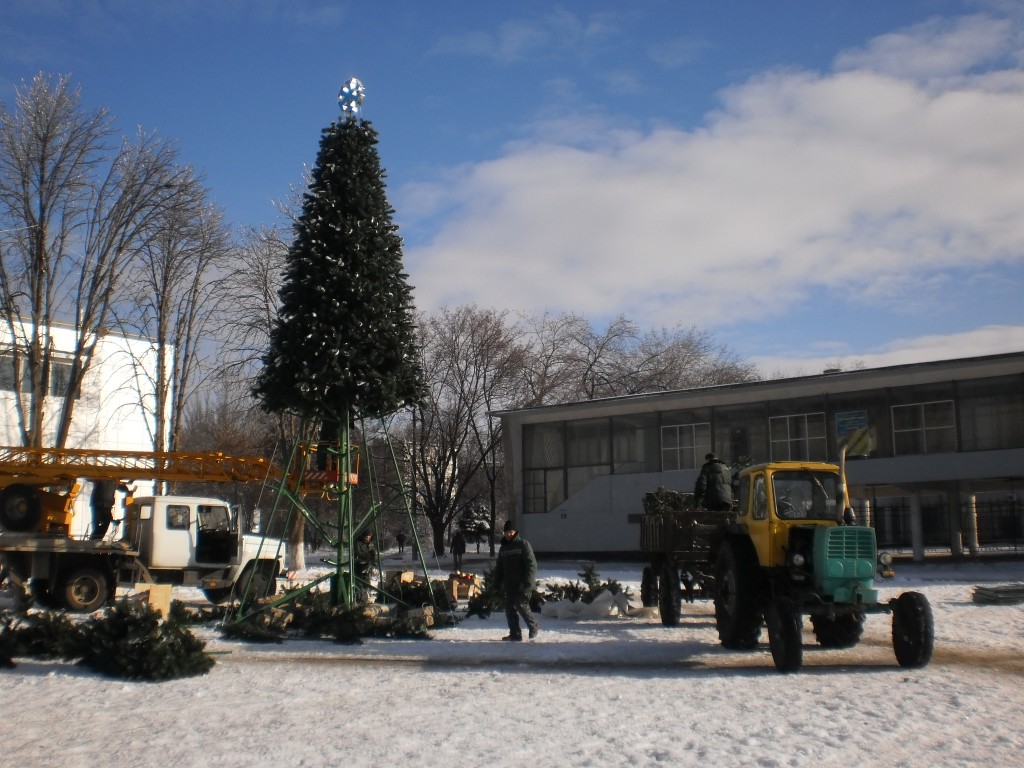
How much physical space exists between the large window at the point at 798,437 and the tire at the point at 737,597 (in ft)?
79.9

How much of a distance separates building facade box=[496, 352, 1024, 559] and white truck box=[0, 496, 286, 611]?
1957 cm

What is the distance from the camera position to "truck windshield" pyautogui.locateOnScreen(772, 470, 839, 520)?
1244 cm

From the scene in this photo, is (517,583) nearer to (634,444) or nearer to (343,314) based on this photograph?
(343,314)

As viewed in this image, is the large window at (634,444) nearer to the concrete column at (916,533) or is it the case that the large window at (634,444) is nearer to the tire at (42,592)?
the concrete column at (916,533)

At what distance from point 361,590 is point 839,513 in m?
8.59

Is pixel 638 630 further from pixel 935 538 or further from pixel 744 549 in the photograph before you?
pixel 935 538

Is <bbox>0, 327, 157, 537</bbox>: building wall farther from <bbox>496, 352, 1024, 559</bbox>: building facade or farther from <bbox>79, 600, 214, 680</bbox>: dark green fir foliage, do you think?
<bbox>79, 600, 214, 680</bbox>: dark green fir foliage

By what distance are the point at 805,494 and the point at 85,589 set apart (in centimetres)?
1469

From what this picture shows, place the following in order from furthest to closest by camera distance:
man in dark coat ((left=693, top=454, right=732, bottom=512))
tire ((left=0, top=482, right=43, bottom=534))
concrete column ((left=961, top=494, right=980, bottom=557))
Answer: concrete column ((left=961, top=494, right=980, bottom=557)) → tire ((left=0, top=482, right=43, bottom=534)) → man in dark coat ((left=693, top=454, right=732, bottom=512))

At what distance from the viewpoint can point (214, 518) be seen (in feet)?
75.8

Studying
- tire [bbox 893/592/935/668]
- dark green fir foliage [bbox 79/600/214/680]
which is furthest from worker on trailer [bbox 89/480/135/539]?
tire [bbox 893/592/935/668]

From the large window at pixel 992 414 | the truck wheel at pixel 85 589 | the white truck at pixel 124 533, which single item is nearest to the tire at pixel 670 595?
the white truck at pixel 124 533

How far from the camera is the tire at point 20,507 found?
21469mm

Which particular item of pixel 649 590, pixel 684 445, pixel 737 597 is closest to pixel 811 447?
pixel 684 445
